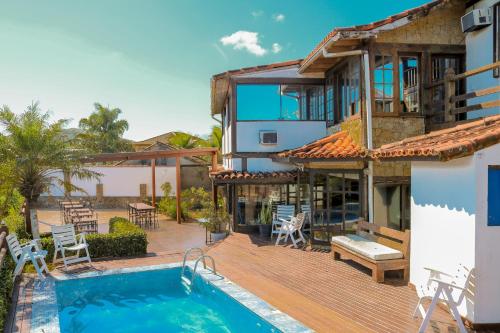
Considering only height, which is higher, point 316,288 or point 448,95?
point 448,95

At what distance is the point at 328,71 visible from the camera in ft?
50.0

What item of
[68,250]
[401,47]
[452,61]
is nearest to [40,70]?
[68,250]

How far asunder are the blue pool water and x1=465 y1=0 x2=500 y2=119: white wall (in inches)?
362

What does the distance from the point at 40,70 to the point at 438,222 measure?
18.7 m

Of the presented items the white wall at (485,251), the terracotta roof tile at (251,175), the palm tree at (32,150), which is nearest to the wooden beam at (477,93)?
the white wall at (485,251)

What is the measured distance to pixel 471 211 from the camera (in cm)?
668

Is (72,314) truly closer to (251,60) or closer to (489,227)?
(489,227)

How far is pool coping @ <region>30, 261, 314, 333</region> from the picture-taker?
7.19 metres

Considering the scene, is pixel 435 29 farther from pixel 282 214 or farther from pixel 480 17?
pixel 282 214

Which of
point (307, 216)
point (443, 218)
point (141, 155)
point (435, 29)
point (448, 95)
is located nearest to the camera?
point (443, 218)

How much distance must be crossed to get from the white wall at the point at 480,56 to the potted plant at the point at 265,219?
775 centimetres

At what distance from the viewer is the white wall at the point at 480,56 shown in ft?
37.0

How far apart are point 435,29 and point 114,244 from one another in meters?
12.1

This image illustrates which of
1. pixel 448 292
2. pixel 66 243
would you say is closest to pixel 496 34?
pixel 448 292
